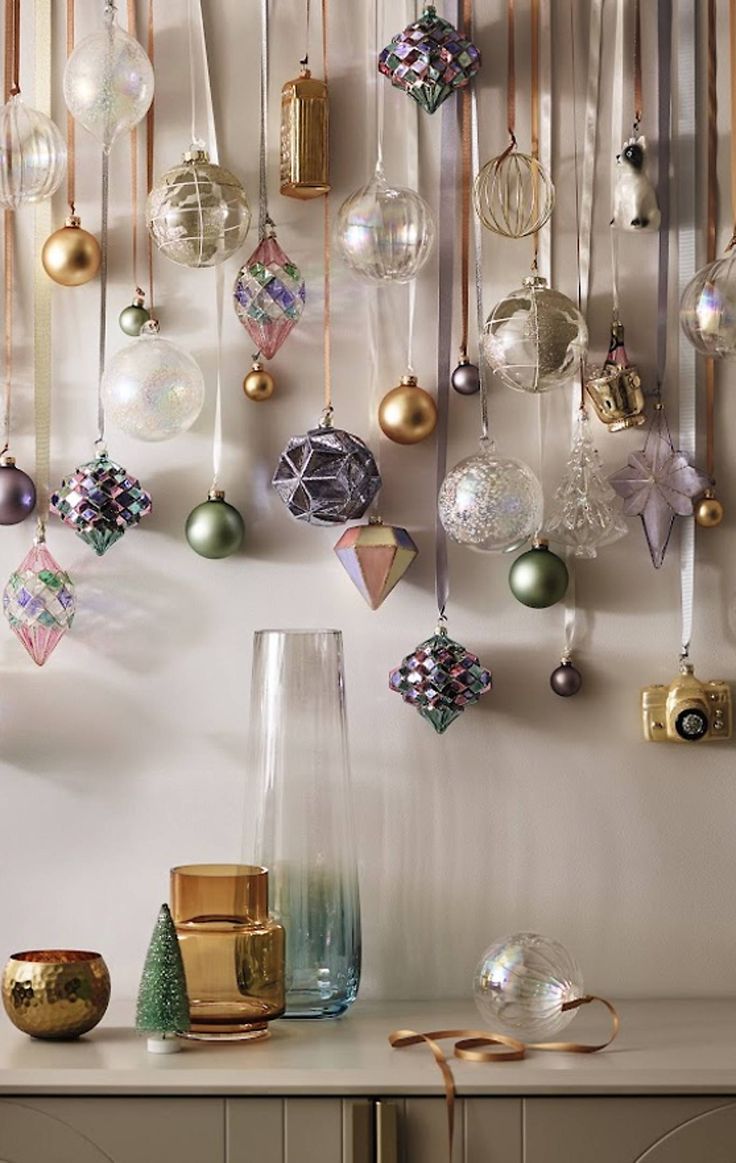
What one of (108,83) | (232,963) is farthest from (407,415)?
(232,963)

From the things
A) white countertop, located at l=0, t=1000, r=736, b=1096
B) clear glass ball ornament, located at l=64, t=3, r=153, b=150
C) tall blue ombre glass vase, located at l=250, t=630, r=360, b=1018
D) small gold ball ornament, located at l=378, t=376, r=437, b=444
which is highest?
clear glass ball ornament, located at l=64, t=3, r=153, b=150

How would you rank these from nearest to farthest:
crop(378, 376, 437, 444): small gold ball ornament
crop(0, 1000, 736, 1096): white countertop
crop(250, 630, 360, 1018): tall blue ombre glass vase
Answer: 1. crop(0, 1000, 736, 1096): white countertop
2. crop(250, 630, 360, 1018): tall blue ombre glass vase
3. crop(378, 376, 437, 444): small gold ball ornament

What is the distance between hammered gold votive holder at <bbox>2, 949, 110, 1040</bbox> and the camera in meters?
1.25

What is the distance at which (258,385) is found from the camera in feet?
4.89

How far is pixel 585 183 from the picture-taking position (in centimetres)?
153

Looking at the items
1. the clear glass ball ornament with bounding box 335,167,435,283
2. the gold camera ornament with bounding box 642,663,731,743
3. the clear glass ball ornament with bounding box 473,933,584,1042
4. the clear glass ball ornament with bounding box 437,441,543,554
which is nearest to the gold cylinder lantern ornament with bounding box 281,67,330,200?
the clear glass ball ornament with bounding box 335,167,435,283

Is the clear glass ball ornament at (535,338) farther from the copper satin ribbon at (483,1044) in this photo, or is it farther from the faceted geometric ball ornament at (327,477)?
the copper satin ribbon at (483,1044)

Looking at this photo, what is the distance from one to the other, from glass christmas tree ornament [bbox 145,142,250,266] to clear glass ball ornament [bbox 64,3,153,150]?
70 millimetres

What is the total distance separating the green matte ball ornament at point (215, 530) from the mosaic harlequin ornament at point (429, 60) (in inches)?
18.3

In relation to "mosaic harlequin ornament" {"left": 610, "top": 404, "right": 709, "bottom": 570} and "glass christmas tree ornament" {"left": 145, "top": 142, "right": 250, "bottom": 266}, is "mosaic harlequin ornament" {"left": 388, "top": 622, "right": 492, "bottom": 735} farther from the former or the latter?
"glass christmas tree ornament" {"left": 145, "top": 142, "right": 250, "bottom": 266}

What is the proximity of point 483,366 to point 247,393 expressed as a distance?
0.25 m

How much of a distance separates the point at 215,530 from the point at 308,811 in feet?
0.98

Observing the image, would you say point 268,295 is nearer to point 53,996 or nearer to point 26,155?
point 26,155

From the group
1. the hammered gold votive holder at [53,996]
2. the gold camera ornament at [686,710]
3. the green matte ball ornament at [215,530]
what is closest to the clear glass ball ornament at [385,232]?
the green matte ball ornament at [215,530]
